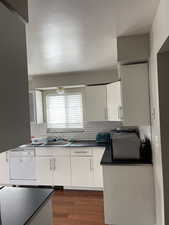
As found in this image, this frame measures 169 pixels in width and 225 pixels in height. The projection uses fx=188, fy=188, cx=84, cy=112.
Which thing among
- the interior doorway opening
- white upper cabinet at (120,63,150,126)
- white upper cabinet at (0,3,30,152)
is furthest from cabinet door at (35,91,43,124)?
white upper cabinet at (0,3,30,152)

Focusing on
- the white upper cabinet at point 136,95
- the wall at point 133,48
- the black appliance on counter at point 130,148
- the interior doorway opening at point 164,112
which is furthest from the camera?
the black appliance on counter at point 130,148

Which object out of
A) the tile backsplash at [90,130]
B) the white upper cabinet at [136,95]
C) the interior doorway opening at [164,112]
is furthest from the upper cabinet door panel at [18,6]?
the tile backsplash at [90,130]

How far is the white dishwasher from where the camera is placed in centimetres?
385

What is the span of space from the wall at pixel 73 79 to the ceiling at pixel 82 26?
0.97m

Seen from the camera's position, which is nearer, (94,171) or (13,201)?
(13,201)

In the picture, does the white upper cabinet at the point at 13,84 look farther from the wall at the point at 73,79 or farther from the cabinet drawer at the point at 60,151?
the wall at the point at 73,79

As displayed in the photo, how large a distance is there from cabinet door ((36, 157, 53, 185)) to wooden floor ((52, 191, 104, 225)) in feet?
1.07

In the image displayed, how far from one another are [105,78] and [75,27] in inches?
87.6

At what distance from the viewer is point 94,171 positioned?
3.62 m

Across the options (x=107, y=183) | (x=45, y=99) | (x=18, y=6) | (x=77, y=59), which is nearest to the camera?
(x=18, y=6)

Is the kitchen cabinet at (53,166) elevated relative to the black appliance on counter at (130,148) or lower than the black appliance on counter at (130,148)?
lower

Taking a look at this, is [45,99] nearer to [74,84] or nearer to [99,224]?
[74,84]

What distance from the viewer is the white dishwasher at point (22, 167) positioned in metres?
3.85

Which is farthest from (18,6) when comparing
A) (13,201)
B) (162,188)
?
(162,188)
